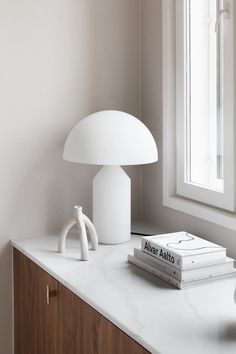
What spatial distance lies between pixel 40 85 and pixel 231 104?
753mm

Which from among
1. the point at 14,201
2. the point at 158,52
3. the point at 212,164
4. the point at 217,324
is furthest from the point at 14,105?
the point at 217,324

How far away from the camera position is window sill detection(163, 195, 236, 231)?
2057 millimetres

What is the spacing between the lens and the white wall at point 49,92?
90.5 inches

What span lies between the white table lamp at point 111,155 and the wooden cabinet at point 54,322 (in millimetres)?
303

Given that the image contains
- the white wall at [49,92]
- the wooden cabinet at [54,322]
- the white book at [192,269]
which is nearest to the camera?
the wooden cabinet at [54,322]

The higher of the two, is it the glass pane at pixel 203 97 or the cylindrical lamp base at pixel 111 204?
the glass pane at pixel 203 97

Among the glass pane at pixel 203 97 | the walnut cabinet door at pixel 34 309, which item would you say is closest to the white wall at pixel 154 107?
the glass pane at pixel 203 97

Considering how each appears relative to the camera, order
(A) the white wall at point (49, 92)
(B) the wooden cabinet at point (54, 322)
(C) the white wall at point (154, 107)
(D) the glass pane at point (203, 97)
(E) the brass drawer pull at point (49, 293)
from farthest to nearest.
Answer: (C) the white wall at point (154, 107)
(A) the white wall at point (49, 92)
(D) the glass pane at point (203, 97)
(E) the brass drawer pull at point (49, 293)
(B) the wooden cabinet at point (54, 322)

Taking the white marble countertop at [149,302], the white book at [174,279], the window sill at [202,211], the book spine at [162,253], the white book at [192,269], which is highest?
the window sill at [202,211]

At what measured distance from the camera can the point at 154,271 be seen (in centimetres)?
189

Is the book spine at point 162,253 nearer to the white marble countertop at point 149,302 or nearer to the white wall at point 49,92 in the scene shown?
the white marble countertop at point 149,302

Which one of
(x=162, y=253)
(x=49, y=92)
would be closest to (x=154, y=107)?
(x=49, y=92)

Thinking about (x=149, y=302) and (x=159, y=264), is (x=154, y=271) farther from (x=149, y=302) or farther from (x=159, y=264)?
(x=149, y=302)

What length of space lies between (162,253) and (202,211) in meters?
0.38
